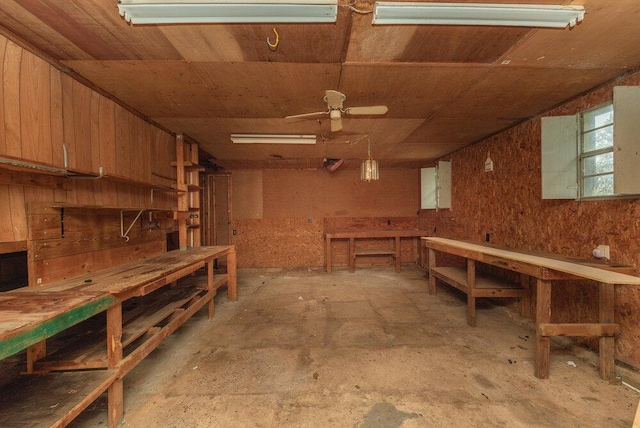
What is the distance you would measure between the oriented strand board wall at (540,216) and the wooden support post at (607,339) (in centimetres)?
19

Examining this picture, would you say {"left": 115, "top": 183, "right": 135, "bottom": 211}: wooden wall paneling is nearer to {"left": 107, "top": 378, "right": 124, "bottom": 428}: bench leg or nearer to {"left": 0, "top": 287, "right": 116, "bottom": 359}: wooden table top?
{"left": 0, "top": 287, "right": 116, "bottom": 359}: wooden table top

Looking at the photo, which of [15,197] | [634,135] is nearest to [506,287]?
[634,135]

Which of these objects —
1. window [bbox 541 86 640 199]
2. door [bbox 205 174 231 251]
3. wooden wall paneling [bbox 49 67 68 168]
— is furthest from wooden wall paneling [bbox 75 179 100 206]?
window [bbox 541 86 640 199]

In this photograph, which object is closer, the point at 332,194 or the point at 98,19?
the point at 98,19

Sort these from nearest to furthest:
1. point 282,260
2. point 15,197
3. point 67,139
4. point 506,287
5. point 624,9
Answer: point 624,9 → point 15,197 → point 67,139 → point 506,287 → point 282,260

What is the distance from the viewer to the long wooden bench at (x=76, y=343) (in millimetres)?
1109

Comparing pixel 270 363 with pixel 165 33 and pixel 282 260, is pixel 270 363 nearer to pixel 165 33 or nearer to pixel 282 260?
pixel 165 33

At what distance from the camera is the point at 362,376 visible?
1900 mm

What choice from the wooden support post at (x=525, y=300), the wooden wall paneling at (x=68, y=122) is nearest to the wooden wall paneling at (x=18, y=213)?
the wooden wall paneling at (x=68, y=122)

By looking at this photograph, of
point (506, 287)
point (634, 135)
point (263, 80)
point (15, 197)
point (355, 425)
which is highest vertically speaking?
point (263, 80)

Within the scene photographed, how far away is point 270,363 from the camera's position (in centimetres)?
207

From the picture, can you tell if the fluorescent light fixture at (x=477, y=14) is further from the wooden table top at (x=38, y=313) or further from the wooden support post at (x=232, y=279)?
the wooden support post at (x=232, y=279)

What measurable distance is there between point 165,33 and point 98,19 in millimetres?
334

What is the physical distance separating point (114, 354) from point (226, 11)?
2109 mm
